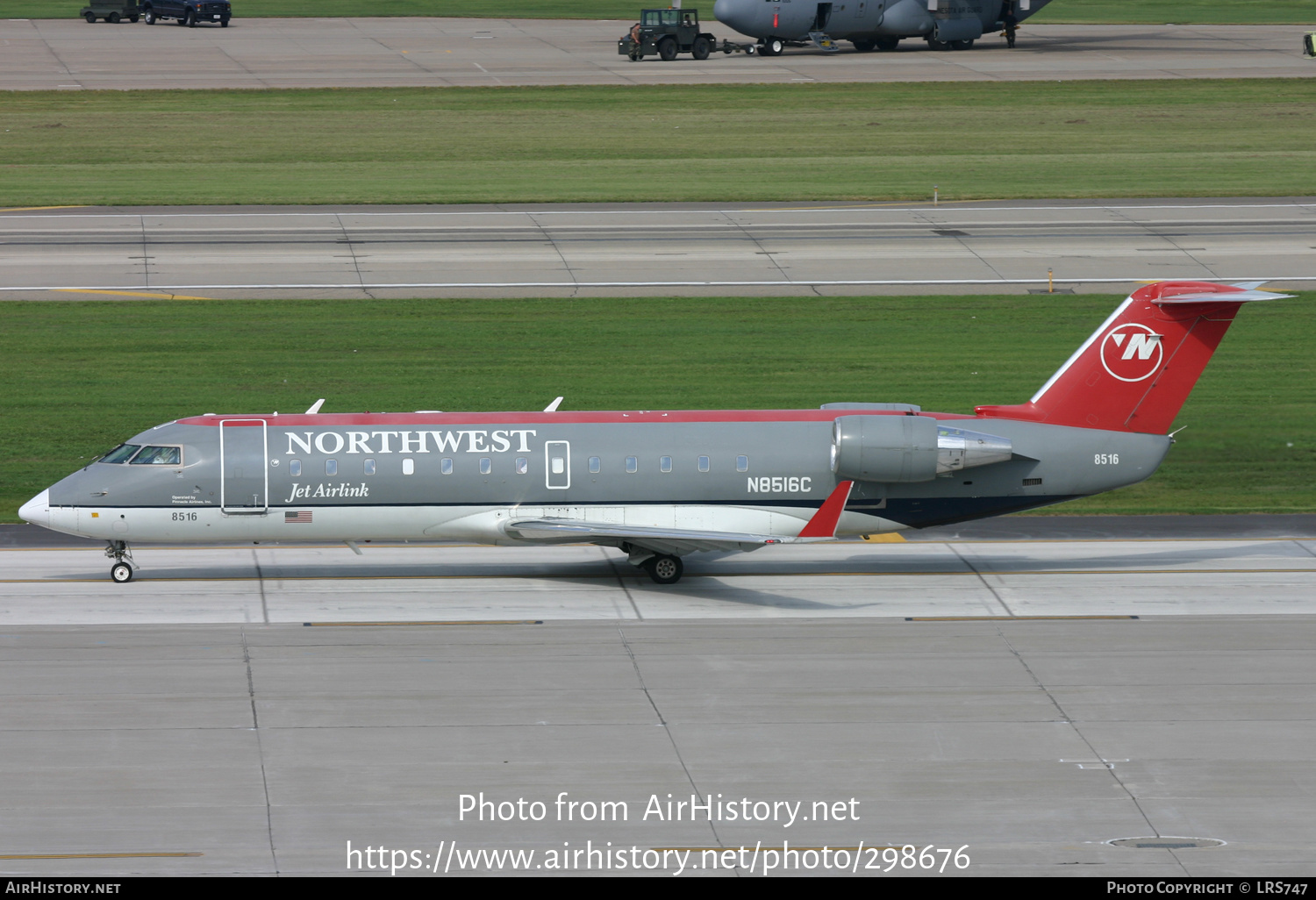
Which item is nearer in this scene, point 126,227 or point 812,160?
point 126,227

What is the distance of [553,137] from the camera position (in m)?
81.2

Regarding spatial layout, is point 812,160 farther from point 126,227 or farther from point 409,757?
point 409,757

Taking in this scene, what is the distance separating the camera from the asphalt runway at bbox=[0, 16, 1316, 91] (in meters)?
97.1

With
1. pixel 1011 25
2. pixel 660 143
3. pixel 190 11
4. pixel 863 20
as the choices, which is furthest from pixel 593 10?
pixel 660 143

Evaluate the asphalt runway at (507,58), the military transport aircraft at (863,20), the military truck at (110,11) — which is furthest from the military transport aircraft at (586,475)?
the military truck at (110,11)

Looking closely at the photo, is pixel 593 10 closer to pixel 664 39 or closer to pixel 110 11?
pixel 664 39

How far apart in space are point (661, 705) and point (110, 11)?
364 feet

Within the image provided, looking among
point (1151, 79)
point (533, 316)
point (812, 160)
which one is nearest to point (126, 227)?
point (533, 316)

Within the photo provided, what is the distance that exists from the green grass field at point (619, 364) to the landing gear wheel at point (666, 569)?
11.1 meters

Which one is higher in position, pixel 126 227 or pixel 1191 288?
pixel 1191 288

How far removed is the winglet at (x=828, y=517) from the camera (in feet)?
94.6

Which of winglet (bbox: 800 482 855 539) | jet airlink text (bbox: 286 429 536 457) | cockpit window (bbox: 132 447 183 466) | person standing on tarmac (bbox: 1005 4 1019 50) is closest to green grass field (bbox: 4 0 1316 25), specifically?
person standing on tarmac (bbox: 1005 4 1019 50)

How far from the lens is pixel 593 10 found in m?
137

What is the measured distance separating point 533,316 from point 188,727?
28.7 metres
